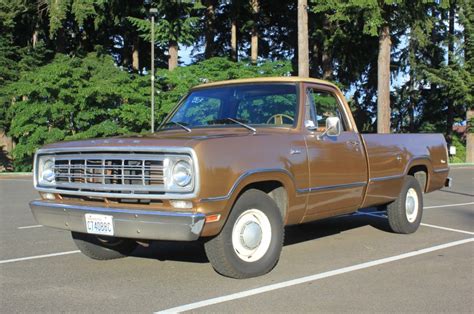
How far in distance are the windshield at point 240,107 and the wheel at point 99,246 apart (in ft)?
5.08

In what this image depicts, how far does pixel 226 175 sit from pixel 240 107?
5.76 feet

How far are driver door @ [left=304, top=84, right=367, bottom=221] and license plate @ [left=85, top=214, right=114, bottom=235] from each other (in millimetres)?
2185

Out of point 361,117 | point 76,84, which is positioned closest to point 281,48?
point 361,117

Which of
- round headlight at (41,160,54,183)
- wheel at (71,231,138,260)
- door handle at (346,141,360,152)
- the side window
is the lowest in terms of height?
wheel at (71,231,138,260)

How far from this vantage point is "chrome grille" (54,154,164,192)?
505cm

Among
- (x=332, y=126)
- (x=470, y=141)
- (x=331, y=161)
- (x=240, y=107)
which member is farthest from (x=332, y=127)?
(x=470, y=141)

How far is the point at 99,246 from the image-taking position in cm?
647

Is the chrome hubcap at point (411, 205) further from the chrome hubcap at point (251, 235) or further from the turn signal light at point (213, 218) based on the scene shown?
the turn signal light at point (213, 218)

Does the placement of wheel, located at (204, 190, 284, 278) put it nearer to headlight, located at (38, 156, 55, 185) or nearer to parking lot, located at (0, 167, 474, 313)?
parking lot, located at (0, 167, 474, 313)

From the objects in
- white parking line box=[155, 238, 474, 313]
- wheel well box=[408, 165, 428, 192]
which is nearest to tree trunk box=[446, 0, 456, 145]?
wheel well box=[408, 165, 428, 192]

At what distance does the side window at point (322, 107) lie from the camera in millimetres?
6512

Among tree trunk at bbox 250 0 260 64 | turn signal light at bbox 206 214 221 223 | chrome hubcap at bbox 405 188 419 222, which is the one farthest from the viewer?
tree trunk at bbox 250 0 260 64

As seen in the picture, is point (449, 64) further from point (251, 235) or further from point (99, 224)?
point (99, 224)

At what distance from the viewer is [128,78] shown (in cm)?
3109
